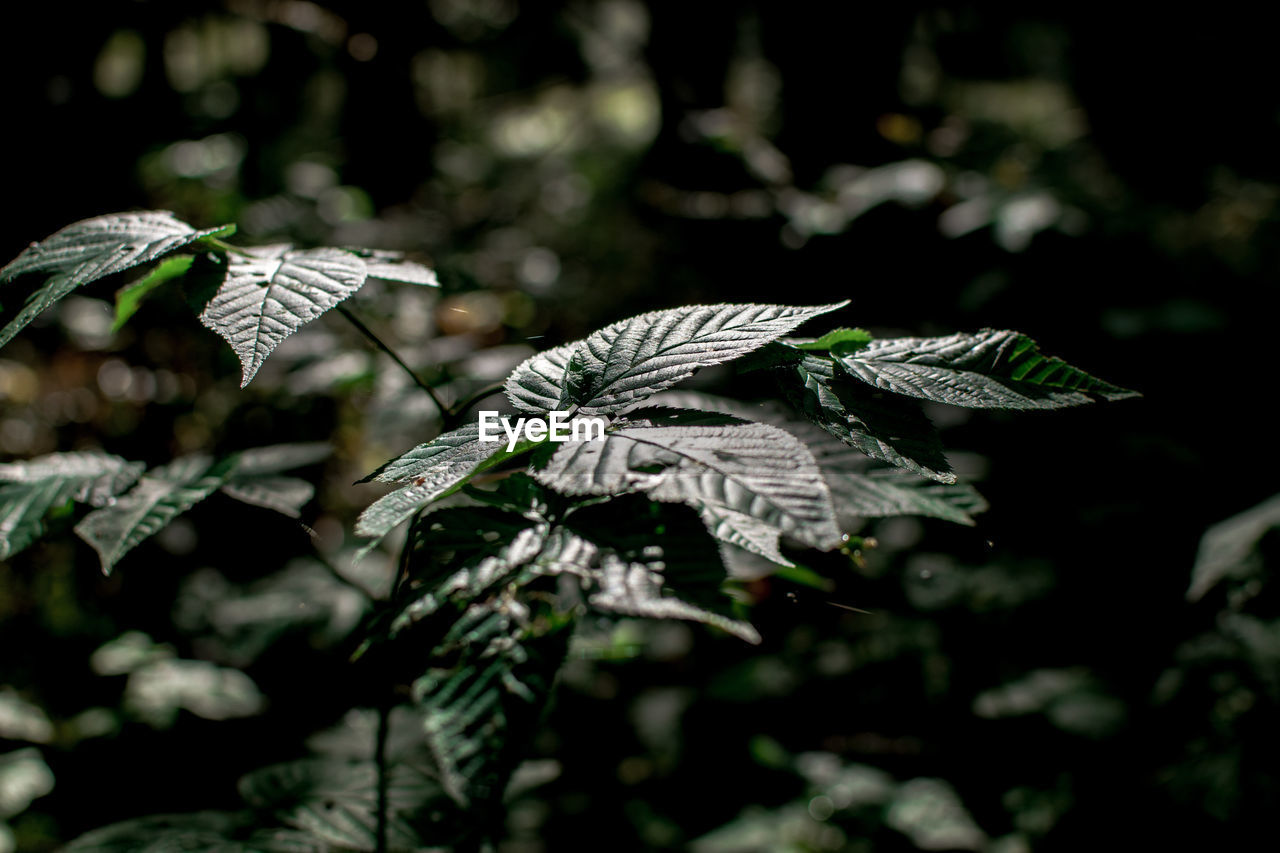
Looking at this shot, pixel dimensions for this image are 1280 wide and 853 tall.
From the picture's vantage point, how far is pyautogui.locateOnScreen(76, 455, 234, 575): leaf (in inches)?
28.2

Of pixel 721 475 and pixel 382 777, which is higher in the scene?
pixel 721 475

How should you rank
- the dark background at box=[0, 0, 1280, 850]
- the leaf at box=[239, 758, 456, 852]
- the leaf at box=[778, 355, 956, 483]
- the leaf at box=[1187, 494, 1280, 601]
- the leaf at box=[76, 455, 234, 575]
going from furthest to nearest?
the dark background at box=[0, 0, 1280, 850]
the leaf at box=[1187, 494, 1280, 601]
the leaf at box=[239, 758, 456, 852]
the leaf at box=[76, 455, 234, 575]
the leaf at box=[778, 355, 956, 483]

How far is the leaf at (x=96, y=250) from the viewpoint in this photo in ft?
2.05

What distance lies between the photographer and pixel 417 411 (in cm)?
120

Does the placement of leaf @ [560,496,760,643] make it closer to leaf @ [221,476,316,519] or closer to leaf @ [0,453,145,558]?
leaf @ [221,476,316,519]

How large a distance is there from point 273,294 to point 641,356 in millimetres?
352

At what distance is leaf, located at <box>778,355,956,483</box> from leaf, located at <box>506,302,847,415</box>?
0.06 m

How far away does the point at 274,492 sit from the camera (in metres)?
0.86

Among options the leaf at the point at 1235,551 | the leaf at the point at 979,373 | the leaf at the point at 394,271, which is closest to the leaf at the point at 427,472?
the leaf at the point at 394,271

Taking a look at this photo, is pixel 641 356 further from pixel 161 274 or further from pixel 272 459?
pixel 272 459

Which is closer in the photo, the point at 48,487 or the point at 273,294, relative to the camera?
the point at 273,294

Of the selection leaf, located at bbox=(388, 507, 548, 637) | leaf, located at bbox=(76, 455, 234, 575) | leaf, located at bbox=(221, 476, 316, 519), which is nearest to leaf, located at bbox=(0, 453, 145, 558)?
leaf, located at bbox=(76, 455, 234, 575)

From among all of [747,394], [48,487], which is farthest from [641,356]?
[48,487]

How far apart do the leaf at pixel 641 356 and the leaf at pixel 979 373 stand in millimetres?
74
